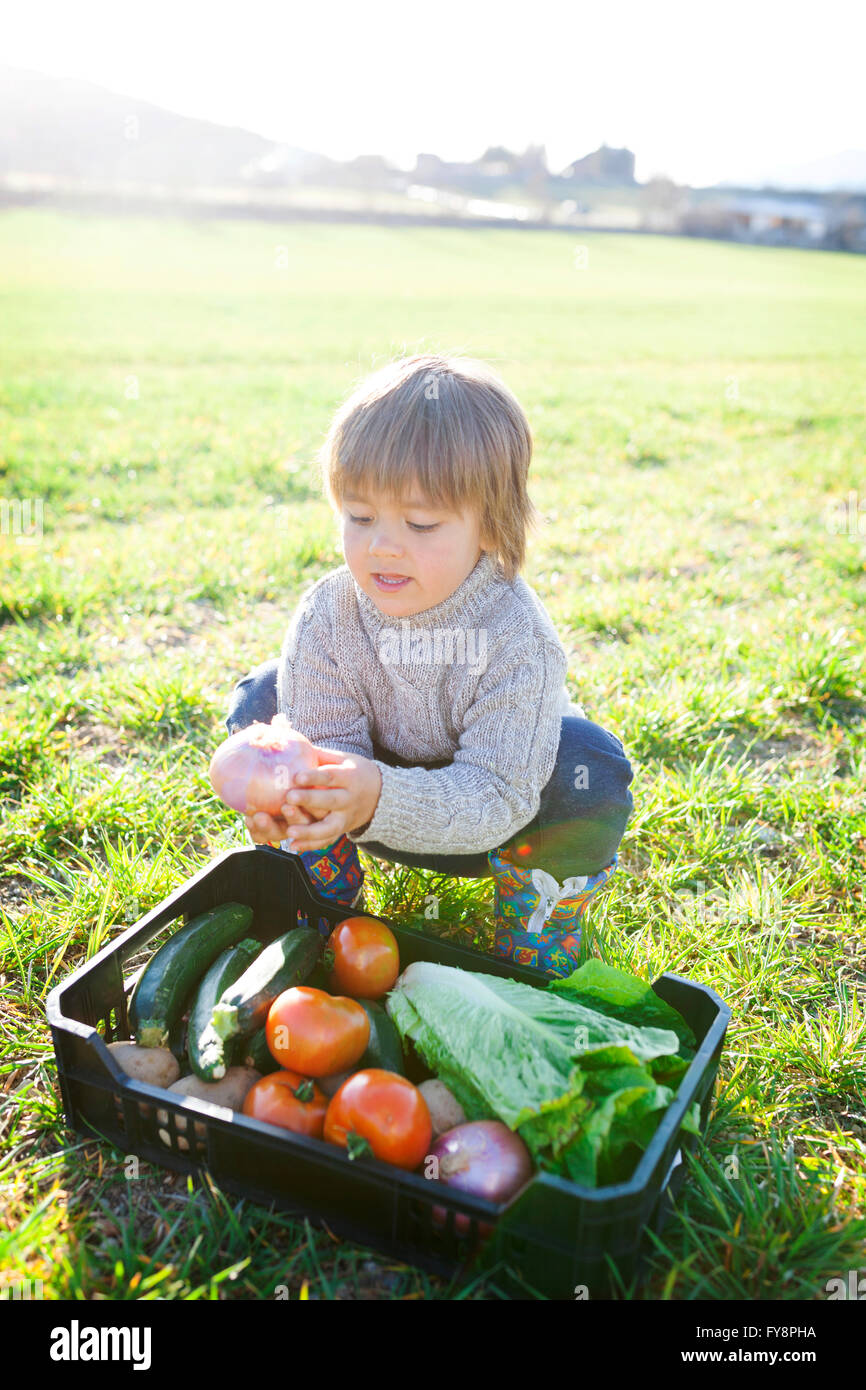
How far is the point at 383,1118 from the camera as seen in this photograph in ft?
5.82

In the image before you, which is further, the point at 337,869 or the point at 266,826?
the point at 337,869

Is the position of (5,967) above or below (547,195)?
below

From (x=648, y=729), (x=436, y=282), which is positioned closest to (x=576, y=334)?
(x=436, y=282)

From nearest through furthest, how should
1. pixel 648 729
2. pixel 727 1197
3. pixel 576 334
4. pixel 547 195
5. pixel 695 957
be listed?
pixel 727 1197 < pixel 695 957 < pixel 648 729 < pixel 576 334 < pixel 547 195

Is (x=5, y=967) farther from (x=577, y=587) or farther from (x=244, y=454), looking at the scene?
(x=244, y=454)

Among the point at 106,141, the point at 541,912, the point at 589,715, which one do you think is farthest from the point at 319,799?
the point at 106,141

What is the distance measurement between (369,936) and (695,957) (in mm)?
975

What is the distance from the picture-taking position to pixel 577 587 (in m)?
5.23

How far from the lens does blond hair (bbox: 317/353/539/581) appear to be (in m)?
2.25

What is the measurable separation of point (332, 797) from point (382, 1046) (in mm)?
541

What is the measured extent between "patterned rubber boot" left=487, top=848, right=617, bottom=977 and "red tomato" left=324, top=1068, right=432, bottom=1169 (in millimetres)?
741

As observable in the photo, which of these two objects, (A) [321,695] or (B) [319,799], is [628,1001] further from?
(A) [321,695]

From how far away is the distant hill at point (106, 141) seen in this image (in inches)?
2876

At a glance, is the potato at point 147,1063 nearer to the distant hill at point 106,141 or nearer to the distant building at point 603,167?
the distant hill at point 106,141
